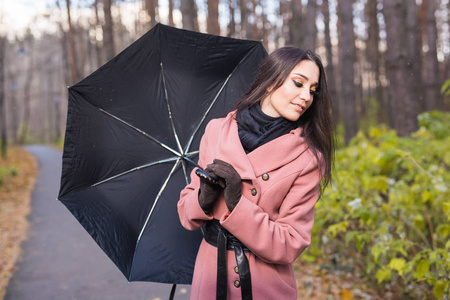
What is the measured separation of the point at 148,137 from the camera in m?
2.56

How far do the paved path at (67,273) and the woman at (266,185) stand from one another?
9.79ft

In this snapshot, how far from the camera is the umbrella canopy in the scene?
239 cm

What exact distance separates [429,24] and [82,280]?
1587 centimetres

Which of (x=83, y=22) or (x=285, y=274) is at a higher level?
(x=83, y=22)

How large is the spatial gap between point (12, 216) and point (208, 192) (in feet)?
28.4

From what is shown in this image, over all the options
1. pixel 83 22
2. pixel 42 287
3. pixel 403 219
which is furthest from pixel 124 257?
pixel 83 22

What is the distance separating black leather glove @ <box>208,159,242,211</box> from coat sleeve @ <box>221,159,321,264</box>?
3cm

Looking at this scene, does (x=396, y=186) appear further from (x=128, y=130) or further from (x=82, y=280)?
(x=82, y=280)

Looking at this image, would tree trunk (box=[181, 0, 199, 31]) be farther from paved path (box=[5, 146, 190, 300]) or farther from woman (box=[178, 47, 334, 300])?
woman (box=[178, 47, 334, 300])

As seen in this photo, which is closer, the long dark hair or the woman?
the woman

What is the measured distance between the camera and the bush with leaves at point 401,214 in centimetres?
310

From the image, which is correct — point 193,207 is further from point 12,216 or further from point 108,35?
point 108,35

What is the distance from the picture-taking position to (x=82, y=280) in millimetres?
5184

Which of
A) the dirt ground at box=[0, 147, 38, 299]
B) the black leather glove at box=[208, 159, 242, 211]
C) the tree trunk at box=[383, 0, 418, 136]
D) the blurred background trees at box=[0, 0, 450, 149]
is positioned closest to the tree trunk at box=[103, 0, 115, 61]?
the blurred background trees at box=[0, 0, 450, 149]
